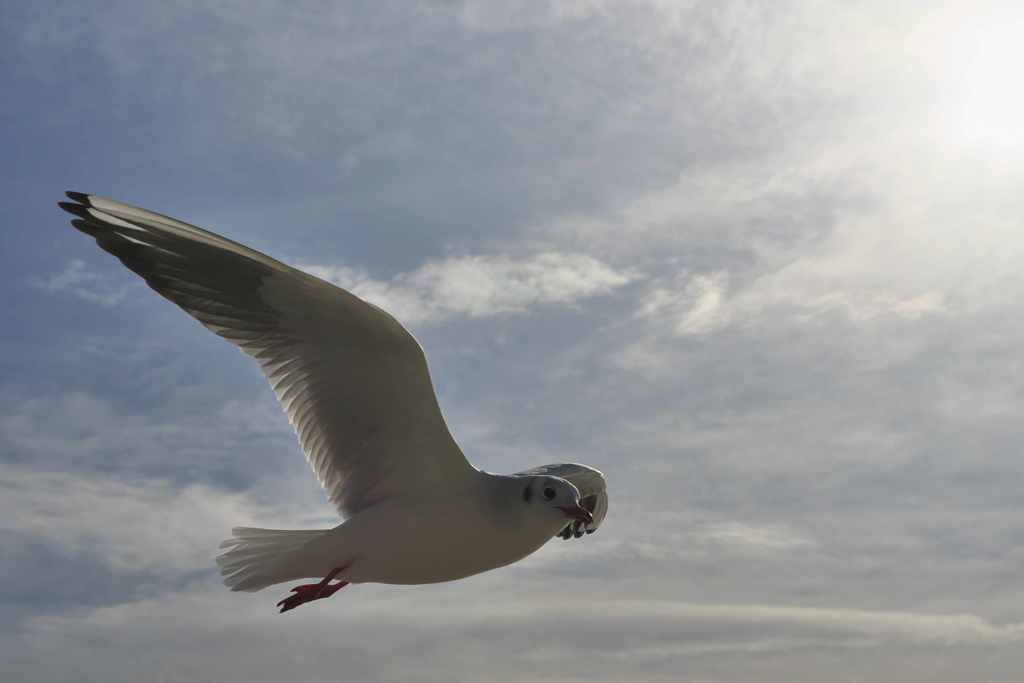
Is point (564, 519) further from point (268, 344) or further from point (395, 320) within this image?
point (268, 344)

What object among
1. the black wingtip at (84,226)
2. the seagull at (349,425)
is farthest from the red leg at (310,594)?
the black wingtip at (84,226)

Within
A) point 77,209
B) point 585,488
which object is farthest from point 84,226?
point 585,488

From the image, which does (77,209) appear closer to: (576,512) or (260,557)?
(260,557)

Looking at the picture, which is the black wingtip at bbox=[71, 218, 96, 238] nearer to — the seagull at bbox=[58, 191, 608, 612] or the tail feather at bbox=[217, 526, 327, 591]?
the seagull at bbox=[58, 191, 608, 612]

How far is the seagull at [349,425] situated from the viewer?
30.2ft

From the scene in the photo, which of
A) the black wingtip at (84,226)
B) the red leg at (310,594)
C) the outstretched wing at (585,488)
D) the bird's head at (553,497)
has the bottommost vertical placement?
the red leg at (310,594)

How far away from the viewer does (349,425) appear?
32.0ft

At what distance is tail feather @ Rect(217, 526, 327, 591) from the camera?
9.58 meters

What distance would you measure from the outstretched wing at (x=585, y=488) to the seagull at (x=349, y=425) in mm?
1906

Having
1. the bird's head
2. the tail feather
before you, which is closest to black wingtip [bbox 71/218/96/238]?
A: the tail feather

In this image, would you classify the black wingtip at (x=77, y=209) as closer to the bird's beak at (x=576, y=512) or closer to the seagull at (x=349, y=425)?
the seagull at (x=349, y=425)

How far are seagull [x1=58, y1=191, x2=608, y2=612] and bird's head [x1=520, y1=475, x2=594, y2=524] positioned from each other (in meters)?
0.01

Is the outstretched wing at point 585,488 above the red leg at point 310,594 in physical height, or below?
above

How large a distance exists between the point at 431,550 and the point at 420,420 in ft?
3.28
